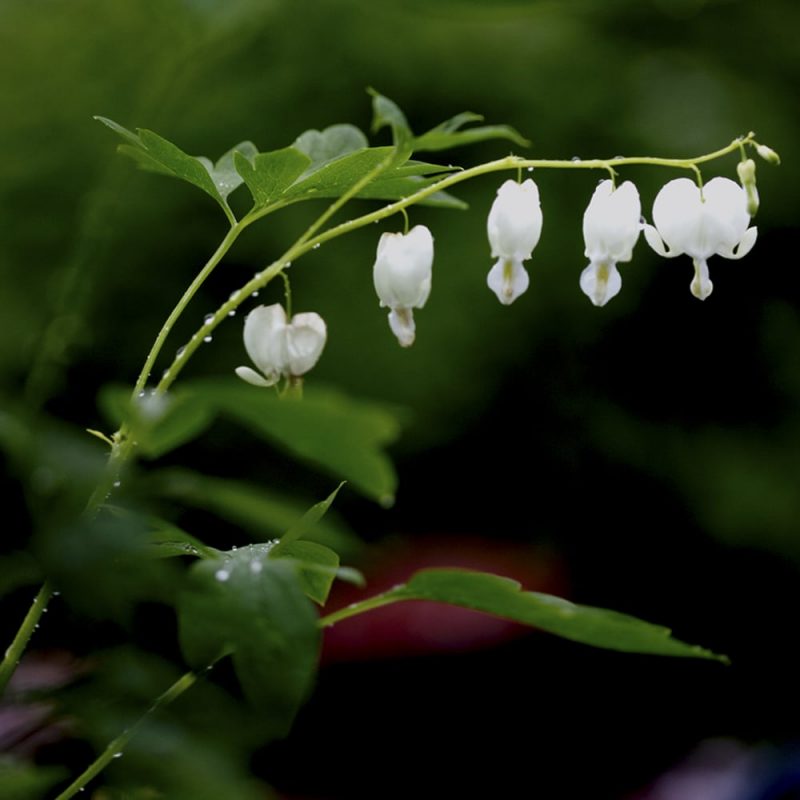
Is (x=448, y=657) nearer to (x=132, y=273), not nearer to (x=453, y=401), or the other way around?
(x=453, y=401)

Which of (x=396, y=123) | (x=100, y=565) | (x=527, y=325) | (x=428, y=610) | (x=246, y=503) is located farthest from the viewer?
(x=428, y=610)

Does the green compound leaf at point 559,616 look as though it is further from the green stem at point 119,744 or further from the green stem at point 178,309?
the green stem at point 178,309

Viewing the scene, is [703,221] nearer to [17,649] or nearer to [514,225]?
[514,225]

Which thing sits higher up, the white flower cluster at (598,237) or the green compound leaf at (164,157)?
the white flower cluster at (598,237)

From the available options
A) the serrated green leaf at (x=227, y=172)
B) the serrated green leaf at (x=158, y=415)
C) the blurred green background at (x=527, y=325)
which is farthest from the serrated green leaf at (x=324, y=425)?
the blurred green background at (x=527, y=325)

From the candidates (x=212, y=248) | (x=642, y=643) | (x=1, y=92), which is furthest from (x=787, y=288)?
(x=642, y=643)

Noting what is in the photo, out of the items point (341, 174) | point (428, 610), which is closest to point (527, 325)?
point (428, 610)
